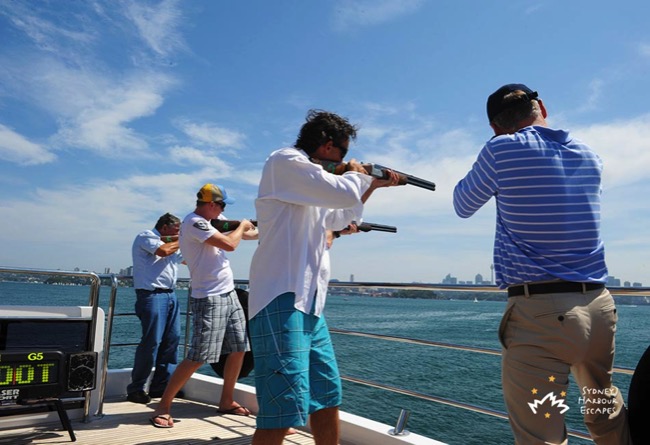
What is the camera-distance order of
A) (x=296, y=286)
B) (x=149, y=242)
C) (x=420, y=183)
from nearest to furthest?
(x=296, y=286)
(x=420, y=183)
(x=149, y=242)

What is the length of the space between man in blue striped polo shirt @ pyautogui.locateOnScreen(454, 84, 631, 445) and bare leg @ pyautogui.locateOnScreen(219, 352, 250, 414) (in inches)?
86.2

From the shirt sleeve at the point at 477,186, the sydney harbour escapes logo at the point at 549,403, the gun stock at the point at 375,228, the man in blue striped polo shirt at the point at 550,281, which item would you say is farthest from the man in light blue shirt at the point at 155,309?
the sydney harbour escapes logo at the point at 549,403

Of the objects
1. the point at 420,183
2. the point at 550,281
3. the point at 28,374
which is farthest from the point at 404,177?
the point at 28,374

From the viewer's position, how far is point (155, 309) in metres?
3.94

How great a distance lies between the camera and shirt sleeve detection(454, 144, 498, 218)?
1.67 meters

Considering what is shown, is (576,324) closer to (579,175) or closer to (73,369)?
(579,175)

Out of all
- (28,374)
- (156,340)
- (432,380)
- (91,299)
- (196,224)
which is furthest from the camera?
(432,380)

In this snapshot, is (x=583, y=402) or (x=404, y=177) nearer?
(x=583, y=402)

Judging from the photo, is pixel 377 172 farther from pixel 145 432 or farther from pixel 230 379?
pixel 145 432

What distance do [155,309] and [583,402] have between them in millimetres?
3185

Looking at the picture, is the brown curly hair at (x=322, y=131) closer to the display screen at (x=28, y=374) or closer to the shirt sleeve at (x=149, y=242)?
the display screen at (x=28, y=374)

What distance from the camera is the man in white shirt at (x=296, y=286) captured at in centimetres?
168

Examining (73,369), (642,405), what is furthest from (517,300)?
(73,369)

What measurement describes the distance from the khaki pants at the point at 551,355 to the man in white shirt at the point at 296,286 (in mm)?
671
